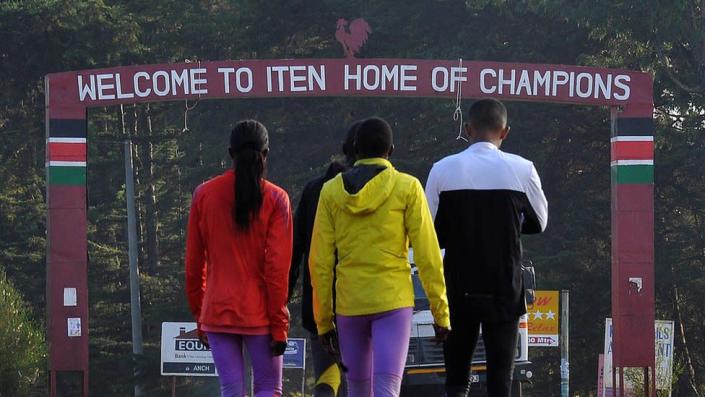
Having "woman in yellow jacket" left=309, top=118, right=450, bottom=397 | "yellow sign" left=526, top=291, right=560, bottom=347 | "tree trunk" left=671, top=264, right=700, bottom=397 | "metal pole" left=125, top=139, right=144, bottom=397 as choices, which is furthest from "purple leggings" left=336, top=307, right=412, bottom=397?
"tree trunk" left=671, top=264, right=700, bottom=397

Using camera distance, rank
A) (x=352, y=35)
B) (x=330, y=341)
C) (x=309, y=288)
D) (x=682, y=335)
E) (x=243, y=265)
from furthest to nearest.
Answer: (x=682, y=335)
(x=352, y=35)
(x=309, y=288)
(x=330, y=341)
(x=243, y=265)

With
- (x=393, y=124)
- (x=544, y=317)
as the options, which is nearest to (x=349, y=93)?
(x=544, y=317)

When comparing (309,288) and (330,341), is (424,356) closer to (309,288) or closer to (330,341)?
(309,288)

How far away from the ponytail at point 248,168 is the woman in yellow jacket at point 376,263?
0.35 metres

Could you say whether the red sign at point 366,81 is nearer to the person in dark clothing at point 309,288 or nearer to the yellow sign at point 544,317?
the yellow sign at point 544,317

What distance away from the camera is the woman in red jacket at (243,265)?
7152 millimetres

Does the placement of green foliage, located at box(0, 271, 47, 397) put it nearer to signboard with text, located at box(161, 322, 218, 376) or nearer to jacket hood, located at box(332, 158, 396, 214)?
signboard with text, located at box(161, 322, 218, 376)

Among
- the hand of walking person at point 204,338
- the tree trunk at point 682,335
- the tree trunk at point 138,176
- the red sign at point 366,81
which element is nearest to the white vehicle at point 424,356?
the red sign at point 366,81

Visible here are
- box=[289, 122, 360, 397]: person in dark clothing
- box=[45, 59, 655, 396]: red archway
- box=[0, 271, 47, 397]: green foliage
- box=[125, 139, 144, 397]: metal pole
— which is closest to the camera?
box=[289, 122, 360, 397]: person in dark clothing

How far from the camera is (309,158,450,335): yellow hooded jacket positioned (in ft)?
22.9

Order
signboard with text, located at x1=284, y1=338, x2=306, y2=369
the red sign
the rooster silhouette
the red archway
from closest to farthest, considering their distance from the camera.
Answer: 1. the red archway
2. the red sign
3. the rooster silhouette
4. signboard with text, located at x1=284, y1=338, x2=306, y2=369

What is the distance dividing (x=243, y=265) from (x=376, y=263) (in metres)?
0.70

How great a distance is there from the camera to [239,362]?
286 inches

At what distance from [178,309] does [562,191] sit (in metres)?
12.2
